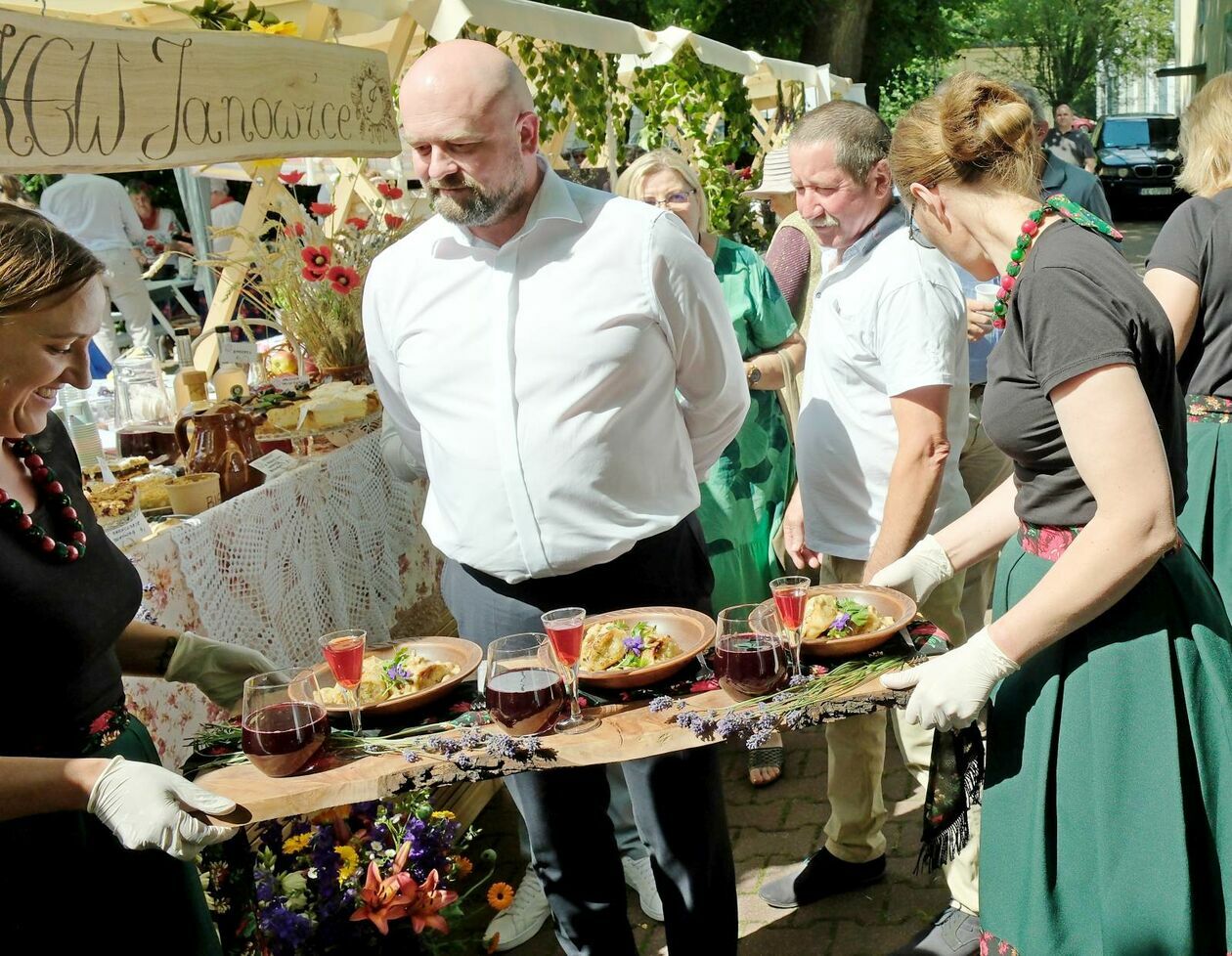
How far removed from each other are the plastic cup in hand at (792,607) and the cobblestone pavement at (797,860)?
2.88 feet

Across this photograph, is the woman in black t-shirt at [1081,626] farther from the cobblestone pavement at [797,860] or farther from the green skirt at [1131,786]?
the cobblestone pavement at [797,860]

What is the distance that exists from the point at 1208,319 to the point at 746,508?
1.33 metres

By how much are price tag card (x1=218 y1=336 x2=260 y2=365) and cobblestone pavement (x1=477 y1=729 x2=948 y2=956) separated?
5.68ft

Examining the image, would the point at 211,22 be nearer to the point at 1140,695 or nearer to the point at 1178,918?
the point at 1140,695

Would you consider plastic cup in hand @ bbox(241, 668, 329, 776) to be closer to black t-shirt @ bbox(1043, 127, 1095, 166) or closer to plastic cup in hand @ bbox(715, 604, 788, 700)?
plastic cup in hand @ bbox(715, 604, 788, 700)

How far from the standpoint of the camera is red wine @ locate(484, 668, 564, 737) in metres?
1.74

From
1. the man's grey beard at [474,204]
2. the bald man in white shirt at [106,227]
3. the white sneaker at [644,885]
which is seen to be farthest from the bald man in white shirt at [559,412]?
the bald man in white shirt at [106,227]

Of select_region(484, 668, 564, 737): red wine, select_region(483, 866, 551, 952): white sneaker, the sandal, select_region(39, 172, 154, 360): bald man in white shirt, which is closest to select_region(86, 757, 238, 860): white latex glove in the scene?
select_region(484, 668, 564, 737): red wine

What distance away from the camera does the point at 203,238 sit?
301 inches

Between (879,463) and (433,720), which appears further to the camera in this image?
(879,463)

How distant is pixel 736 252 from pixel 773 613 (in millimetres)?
1838

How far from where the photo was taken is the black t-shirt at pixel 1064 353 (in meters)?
1.60

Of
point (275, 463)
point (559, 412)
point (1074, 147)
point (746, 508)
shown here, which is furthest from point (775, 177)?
point (1074, 147)

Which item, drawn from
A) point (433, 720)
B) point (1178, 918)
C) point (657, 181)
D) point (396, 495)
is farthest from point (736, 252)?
point (1178, 918)
